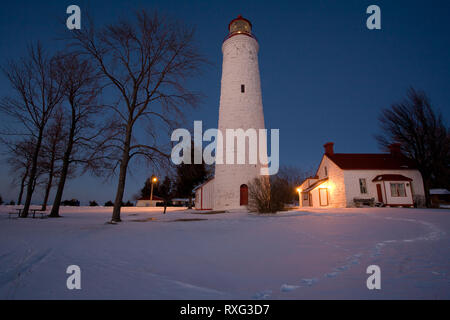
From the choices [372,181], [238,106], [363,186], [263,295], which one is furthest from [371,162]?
[263,295]

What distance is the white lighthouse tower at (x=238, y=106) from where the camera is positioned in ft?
57.7

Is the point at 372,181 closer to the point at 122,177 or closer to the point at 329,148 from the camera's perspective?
the point at 329,148

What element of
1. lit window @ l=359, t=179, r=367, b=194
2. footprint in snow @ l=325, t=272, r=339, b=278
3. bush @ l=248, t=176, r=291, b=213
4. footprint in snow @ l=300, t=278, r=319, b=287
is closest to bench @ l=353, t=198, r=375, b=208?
lit window @ l=359, t=179, r=367, b=194

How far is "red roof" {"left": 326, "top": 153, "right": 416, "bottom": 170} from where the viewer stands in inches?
890

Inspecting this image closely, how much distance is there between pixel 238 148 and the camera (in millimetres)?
17656

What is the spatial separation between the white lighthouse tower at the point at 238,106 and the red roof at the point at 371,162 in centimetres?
1173

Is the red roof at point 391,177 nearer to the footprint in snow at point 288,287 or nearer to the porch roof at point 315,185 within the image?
the porch roof at point 315,185

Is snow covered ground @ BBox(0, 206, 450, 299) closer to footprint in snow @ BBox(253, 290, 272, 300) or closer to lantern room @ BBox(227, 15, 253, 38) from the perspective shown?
footprint in snow @ BBox(253, 290, 272, 300)

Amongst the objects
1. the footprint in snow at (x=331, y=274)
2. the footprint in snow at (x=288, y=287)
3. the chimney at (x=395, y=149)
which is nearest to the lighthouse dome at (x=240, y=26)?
the chimney at (x=395, y=149)

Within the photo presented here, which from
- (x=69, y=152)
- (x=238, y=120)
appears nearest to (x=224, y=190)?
(x=238, y=120)
